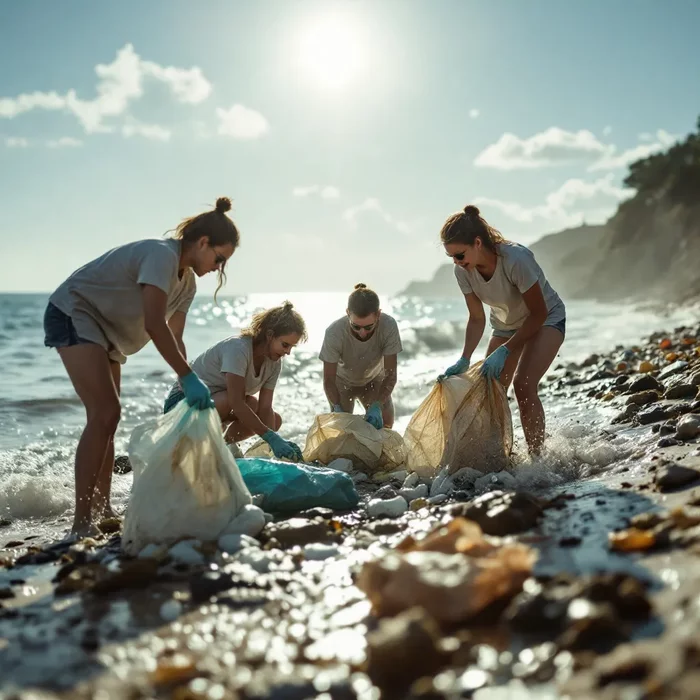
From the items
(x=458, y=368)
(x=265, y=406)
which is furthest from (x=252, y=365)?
(x=458, y=368)

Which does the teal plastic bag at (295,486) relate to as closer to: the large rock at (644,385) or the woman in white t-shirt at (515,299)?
the woman in white t-shirt at (515,299)

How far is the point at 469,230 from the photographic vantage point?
14.3ft

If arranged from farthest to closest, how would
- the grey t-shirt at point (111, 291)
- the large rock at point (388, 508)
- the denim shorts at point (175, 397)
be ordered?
the denim shorts at point (175, 397) → the large rock at point (388, 508) → the grey t-shirt at point (111, 291)

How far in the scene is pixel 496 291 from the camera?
4.54 metres

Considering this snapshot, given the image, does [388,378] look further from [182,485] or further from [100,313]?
[182,485]

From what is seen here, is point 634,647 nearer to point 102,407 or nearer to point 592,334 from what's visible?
point 102,407

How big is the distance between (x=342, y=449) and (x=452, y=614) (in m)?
3.02

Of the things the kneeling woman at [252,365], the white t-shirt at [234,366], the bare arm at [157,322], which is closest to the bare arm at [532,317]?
the kneeling woman at [252,365]

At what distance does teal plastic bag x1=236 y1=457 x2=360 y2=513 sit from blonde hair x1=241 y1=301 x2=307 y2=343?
100 cm

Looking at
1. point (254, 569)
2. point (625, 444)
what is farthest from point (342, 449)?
point (254, 569)

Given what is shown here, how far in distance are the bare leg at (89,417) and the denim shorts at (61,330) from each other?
0.10ft

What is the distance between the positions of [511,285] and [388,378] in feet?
5.11

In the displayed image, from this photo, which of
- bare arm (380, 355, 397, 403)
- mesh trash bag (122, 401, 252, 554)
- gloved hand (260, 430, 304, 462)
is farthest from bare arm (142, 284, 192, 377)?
bare arm (380, 355, 397, 403)

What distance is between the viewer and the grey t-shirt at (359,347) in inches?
221
